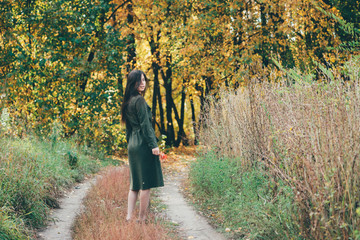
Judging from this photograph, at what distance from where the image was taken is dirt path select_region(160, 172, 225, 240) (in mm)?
5805

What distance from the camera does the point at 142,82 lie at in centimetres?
559

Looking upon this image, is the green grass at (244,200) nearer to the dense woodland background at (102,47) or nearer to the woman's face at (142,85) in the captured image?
the woman's face at (142,85)

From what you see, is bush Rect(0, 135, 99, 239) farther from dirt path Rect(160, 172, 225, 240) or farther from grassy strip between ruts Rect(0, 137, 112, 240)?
dirt path Rect(160, 172, 225, 240)

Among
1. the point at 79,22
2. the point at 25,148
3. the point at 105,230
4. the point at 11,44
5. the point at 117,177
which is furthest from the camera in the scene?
the point at 79,22

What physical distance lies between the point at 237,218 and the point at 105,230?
190cm

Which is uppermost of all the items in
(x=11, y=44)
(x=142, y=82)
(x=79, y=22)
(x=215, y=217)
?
(x=79, y=22)

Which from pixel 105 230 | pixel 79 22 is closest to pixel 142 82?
pixel 105 230

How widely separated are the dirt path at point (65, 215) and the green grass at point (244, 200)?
2.33m

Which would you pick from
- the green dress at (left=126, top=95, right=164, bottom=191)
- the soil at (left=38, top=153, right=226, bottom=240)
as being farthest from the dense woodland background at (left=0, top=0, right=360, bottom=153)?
the green dress at (left=126, top=95, right=164, bottom=191)

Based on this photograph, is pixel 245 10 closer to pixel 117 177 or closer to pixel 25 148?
pixel 117 177

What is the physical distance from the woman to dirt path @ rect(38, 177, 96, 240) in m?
1.06

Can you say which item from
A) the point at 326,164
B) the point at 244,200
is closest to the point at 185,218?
the point at 244,200

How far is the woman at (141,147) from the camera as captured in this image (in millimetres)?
5402

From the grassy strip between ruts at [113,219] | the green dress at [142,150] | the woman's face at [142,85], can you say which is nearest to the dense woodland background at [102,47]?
the grassy strip between ruts at [113,219]
